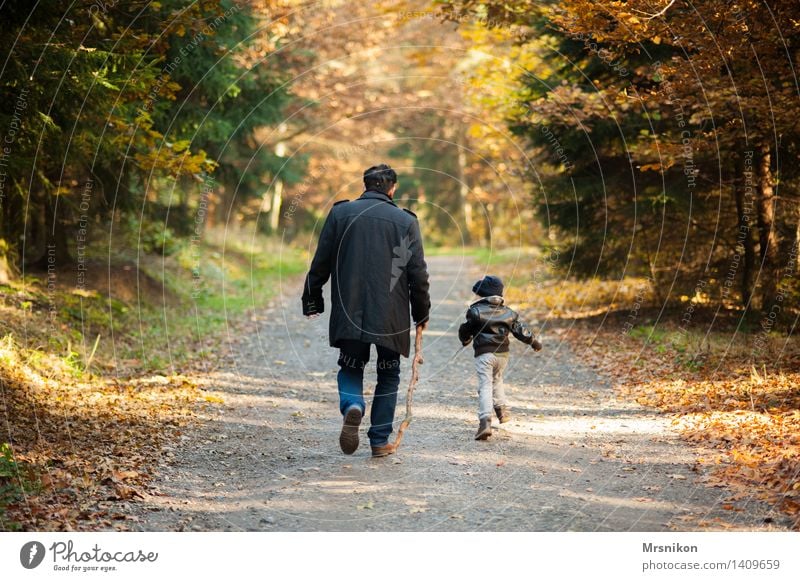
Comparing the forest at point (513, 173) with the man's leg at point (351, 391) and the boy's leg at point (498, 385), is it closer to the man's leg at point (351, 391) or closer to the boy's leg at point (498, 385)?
the man's leg at point (351, 391)

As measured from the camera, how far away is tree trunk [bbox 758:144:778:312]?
1118cm

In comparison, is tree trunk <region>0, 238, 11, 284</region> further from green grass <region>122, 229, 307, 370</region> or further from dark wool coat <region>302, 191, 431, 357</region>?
dark wool coat <region>302, 191, 431, 357</region>

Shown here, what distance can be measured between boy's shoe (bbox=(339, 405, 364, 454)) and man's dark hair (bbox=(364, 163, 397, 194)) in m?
1.88

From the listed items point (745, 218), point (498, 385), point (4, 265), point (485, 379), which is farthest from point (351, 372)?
point (745, 218)

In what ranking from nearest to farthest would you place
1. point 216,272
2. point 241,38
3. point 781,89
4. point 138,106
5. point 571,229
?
point 781,89
point 138,106
point 571,229
point 241,38
point 216,272

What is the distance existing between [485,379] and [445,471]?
1.31 meters

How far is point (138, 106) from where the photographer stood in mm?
10555

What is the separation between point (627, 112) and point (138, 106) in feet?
23.2

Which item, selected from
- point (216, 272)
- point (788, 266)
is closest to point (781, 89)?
point (788, 266)

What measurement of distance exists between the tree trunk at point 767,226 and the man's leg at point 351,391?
22.1 ft

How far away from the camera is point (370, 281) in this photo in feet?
23.1

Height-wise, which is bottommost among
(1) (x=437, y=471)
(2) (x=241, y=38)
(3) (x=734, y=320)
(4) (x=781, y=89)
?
(1) (x=437, y=471)

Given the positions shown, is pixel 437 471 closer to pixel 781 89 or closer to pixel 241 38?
pixel 781 89

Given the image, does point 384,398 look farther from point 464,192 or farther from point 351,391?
point 464,192
